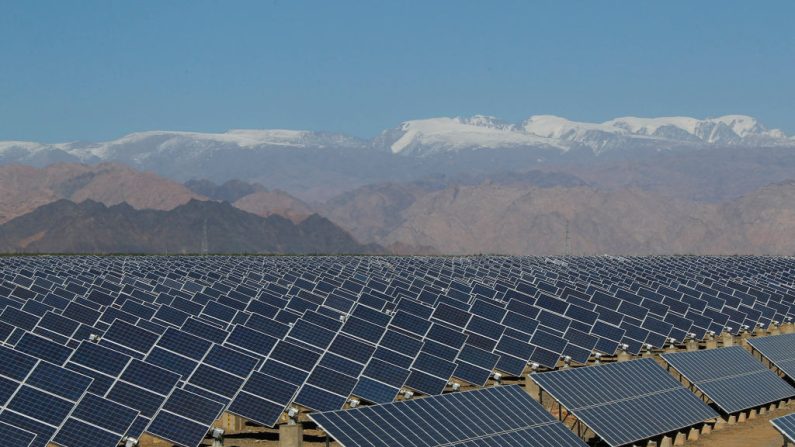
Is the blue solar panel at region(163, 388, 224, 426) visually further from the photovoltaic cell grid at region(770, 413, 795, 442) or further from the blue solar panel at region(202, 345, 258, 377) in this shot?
the photovoltaic cell grid at region(770, 413, 795, 442)

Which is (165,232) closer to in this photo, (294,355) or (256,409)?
(294,355)

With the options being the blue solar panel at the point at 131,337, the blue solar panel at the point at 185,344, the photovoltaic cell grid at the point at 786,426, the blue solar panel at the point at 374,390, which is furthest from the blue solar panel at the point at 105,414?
the photovoltaic cell grid at the point at 786,426

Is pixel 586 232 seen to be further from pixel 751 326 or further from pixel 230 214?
pixel 751 326

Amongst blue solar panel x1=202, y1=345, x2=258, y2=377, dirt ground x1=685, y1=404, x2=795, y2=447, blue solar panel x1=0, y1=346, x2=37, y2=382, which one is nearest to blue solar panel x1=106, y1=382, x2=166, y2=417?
blue solar panel x1=0, y1=346, x2=37, y2=382

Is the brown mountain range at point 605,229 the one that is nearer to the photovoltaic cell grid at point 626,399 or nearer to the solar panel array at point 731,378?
the solar panel array at point 731,378

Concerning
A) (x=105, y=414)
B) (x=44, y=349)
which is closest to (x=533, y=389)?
(x=44, y=349)

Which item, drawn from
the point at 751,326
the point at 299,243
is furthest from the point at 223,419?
the point at 299,243
